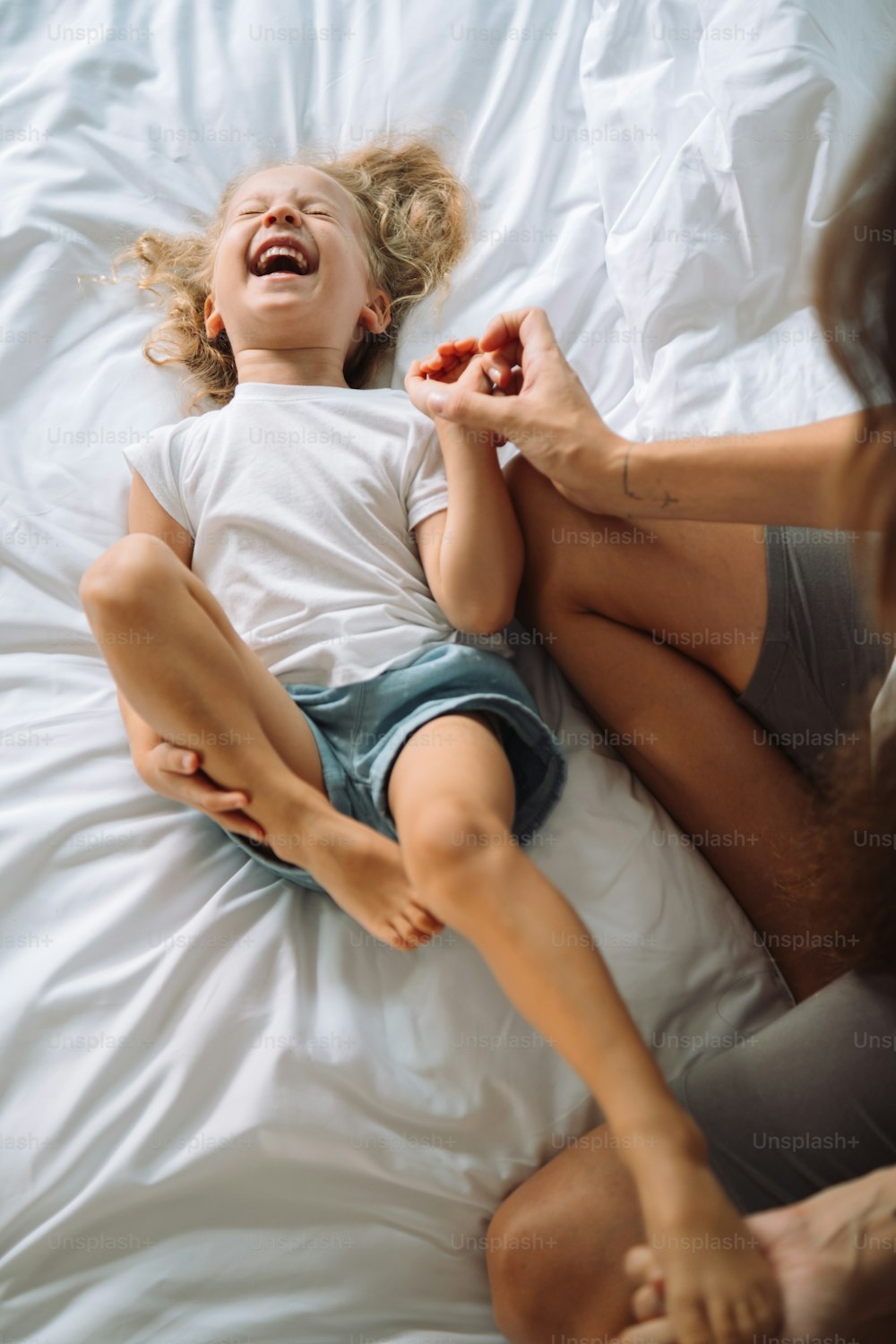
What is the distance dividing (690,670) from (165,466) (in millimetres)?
568

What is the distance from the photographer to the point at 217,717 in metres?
0.92

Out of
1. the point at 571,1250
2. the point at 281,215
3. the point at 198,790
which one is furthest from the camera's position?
the point at 281,215

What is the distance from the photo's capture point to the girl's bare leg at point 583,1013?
724mm

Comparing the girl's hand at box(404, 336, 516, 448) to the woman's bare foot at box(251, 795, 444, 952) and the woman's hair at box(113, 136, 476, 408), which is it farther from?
the woman's bare foot at box(251, 795, 444, 952)

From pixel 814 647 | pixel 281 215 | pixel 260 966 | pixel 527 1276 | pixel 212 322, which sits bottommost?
pixel 527 1276

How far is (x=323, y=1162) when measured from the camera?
34.1 inches

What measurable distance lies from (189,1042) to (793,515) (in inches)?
24.4

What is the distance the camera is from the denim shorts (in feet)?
3.21

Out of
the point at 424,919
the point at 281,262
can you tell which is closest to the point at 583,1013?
the point at 424,919

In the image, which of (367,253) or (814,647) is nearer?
(814,647)

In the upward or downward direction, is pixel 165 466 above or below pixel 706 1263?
above

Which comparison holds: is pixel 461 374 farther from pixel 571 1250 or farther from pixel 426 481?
pixel 571 1250

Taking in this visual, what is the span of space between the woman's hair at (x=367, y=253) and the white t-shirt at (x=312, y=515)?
13 cm

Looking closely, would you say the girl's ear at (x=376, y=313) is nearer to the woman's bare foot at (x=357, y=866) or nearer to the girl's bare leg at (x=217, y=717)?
the girl's bare leg at (x=217, y=717)
